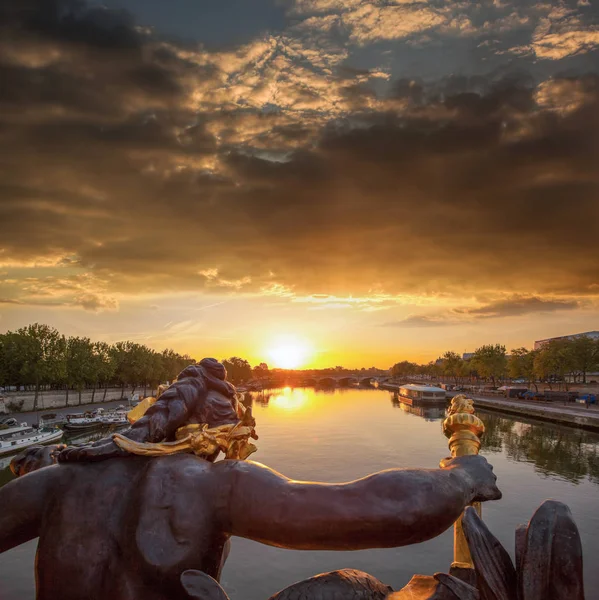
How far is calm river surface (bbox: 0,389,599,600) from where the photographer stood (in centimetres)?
1630

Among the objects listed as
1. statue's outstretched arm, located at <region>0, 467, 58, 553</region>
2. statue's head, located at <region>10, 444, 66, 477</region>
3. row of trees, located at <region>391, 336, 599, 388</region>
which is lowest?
statue's outstretched arm, located at <region>0, 467, 58, 553</region>

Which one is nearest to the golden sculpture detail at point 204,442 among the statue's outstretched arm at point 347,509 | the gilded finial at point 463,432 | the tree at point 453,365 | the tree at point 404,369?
the statue's outstretched arm at point 347,509

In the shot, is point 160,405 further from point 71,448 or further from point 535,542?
point 535,542

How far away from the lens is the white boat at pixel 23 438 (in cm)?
2910

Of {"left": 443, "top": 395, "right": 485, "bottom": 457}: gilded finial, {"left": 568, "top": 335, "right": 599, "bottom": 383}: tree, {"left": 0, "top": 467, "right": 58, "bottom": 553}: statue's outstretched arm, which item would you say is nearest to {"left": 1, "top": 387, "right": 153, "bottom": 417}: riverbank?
{"left": 0, "top": 467, "right": 58, "bottom": 553}: statue's outstretched arm

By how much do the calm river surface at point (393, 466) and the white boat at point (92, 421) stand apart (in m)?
12.3

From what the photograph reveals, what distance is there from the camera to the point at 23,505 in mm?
2234

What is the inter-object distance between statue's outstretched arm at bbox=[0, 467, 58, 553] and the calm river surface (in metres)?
14.4

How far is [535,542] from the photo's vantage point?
1.91 metres

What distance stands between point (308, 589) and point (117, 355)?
239 feet

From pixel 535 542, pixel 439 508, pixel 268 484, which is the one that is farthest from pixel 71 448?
pixel 535 542

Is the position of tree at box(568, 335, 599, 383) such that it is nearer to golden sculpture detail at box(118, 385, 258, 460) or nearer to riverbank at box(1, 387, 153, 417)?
riverbank at box(1, 387, 153, 417)

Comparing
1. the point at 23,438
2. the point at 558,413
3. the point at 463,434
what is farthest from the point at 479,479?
the point at 558,413

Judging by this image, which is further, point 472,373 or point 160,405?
point 472,373
